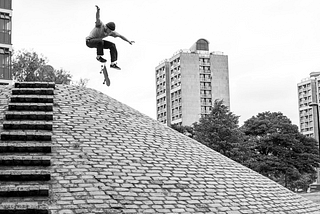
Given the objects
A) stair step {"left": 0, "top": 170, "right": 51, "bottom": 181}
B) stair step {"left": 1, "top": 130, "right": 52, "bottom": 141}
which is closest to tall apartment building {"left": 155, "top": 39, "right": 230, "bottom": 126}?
stair step {"left": 1, "top": 130, "right": 52, "bottom": 141}

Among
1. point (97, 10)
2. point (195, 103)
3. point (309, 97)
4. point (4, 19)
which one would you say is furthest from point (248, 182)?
point (309, 97)

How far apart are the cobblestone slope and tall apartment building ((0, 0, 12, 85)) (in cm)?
2371

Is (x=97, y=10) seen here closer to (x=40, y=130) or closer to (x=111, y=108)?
(x=111, y=108)

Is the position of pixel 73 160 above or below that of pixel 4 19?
below

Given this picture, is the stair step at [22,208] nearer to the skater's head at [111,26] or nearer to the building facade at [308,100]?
the skater's head at [111,26]

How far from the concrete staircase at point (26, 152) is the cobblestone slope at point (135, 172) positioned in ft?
0.69

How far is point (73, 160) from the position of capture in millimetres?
11242

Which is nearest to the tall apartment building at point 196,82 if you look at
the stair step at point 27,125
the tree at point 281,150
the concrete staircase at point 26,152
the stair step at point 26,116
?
the tree at point 281,150

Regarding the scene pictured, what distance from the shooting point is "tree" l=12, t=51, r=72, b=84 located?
39.6 m

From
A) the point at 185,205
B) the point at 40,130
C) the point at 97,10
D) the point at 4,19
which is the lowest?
the point at 185,205

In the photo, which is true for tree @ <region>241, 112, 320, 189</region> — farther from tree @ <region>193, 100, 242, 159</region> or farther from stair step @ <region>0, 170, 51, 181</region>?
stair step @ <region>0, 170, 51, 181</region>

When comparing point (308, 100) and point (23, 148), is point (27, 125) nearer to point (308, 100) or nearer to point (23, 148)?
point (23, 148)

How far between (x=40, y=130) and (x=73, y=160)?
194 centimetres

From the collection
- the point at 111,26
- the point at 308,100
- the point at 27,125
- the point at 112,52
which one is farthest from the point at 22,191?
the point at 308,100
